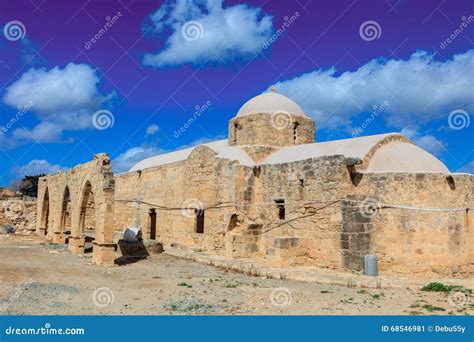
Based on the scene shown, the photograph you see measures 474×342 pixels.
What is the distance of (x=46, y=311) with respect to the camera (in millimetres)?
6227

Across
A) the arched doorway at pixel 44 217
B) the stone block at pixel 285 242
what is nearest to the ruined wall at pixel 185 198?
the stone block at pixel 285 242

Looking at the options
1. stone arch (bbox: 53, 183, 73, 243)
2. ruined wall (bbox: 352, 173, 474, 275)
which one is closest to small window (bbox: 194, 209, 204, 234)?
stone arch (bbox: 53, 183, 73, 243)

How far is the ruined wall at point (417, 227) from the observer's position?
959cm

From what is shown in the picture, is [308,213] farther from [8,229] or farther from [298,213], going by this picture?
[8,229]

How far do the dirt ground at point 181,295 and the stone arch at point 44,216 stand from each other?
33.0ft

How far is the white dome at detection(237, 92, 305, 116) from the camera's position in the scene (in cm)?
1552

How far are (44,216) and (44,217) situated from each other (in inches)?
2.1

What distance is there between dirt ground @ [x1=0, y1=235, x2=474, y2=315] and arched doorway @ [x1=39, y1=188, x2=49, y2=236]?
1006 centimetres

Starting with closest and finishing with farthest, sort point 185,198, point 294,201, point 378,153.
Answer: point 378,153 → point 294,201 → point 185,198

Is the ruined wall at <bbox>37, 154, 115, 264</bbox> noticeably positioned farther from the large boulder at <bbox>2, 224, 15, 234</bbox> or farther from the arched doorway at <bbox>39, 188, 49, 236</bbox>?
the large boulder at <bbox>2, 224, 15, 234</bbox>

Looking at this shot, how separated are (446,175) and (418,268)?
7.53 feet

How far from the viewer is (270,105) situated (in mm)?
15609

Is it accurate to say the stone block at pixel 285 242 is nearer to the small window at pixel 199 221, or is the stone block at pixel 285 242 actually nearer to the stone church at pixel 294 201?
the stone church at pixel 294 201

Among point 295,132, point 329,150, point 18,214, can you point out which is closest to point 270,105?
point 295,132
